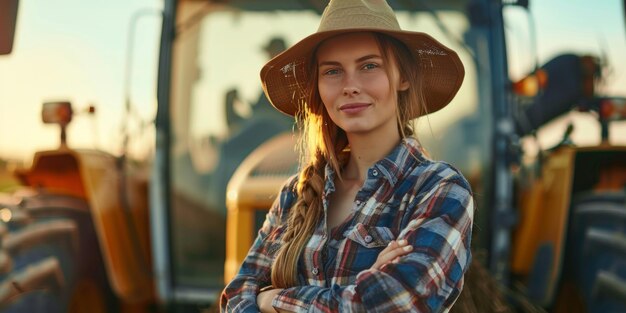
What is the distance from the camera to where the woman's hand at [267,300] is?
2.22 meters

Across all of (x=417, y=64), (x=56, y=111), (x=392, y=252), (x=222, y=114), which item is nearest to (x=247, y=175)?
(x=222, y=114)

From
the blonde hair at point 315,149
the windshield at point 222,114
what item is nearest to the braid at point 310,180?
the blonde hair at point 315,149

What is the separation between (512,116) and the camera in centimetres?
462

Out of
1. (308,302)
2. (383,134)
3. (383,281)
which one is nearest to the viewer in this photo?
(383,281)

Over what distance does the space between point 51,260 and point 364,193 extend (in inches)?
96.6

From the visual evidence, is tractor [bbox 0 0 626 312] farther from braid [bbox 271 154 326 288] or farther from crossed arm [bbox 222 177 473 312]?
crossed arm [bbox 222 177 473 312]

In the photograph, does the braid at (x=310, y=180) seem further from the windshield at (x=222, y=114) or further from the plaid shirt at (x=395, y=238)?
the windshield at (x=222, y=114)

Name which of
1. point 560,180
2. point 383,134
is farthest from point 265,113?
point 383,134

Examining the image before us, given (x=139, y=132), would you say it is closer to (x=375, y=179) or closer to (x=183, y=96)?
(x=183, y=96)

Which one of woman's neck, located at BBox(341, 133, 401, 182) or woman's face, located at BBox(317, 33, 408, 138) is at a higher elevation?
woman's face, located at BBox(317, 33, 408, 138)

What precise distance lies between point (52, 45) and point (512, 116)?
211 centimetres

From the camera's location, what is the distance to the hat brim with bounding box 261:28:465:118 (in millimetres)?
2238

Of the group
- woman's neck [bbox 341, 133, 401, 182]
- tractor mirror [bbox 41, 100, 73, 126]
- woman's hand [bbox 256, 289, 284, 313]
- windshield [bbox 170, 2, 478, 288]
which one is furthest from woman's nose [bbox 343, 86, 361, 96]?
windshield [bbox 170, 2, 478, 288]

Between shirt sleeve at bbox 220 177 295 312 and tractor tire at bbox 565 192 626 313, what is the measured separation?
6.44 ft
